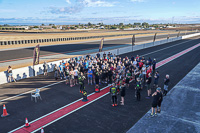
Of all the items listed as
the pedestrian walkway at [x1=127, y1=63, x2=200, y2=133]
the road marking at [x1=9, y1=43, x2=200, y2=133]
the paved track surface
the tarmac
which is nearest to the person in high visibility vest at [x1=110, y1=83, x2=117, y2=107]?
the paved track surface

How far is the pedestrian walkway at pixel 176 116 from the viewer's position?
Result: 24.4 ft

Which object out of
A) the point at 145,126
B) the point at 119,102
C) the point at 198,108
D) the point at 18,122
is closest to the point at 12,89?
the point at 18,122

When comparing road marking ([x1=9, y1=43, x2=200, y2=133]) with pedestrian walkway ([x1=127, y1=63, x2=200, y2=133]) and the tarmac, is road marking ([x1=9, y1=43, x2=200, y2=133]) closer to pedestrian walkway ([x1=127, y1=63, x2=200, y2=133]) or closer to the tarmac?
pedestrian walkway ([x1=127, y1=63, x2=200, y2=133])

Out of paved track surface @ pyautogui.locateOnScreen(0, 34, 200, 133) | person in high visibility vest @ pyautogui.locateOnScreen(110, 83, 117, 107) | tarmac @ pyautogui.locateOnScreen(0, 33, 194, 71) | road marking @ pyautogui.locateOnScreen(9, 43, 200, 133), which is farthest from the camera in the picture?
tarmac @ pyautogui.locateOnScreen(0, 33, 194, 71)

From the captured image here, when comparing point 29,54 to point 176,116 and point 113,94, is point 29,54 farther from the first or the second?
point 176,116

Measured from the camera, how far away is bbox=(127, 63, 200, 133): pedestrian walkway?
745cm

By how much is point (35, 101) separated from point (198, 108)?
10631mm

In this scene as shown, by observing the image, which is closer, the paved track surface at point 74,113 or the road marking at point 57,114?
the road marking at point 57,114

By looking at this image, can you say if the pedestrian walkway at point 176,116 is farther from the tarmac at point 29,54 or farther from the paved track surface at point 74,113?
the tarmac at point 29,54

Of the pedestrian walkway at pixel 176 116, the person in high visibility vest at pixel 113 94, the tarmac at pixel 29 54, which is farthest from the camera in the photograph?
the tarmac at pixel 29 54

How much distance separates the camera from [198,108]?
941cm

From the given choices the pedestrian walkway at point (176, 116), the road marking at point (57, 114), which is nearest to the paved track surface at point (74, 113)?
the road marking at point (57, 114)

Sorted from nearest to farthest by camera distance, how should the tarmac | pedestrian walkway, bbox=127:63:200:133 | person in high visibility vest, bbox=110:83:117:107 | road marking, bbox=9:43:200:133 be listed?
1. pedestrian walkway, bbox=127:63:200:133
2. road marking, bbox=9:43:200:133
3. person in high visibility vest, bbox=110:83:117:107
4. the tarmac

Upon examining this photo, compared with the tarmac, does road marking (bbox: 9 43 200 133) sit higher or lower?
lower
